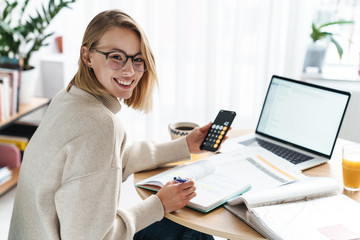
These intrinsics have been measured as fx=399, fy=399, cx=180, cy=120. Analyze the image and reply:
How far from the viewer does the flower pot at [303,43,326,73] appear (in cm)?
237

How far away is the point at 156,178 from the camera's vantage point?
1.18m

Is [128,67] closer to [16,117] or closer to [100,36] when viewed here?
[100,36]

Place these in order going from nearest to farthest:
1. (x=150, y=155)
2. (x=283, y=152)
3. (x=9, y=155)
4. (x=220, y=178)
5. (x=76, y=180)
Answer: (x=76, y=180) < (x=220, y=178) < (x=150, y=155) < (x=283, y=152) < (x=9, y=155)

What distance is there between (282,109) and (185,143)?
408 mm

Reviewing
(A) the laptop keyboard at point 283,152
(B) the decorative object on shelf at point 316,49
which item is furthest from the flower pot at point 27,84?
(B) the decorative object on shelf at point 316,49

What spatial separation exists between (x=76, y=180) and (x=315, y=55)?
74.1 inches

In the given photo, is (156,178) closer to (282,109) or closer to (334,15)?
(282,109)

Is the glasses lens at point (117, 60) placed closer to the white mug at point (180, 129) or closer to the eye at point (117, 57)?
the eye at point (117, 57)

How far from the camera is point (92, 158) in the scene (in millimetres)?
927

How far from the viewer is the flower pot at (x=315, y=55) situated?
7.78 ft

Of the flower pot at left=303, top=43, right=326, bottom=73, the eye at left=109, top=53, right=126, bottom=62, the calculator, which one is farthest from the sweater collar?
the flower pot at left=303, top=43, right=326, bottom=73

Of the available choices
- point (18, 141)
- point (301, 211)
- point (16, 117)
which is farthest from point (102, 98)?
point (18, 141)

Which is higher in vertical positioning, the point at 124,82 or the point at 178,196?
the point at 124,82

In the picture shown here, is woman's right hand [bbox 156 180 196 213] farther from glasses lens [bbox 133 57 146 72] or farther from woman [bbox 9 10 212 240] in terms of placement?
glasses lens [bbox 133 57 146 72]
